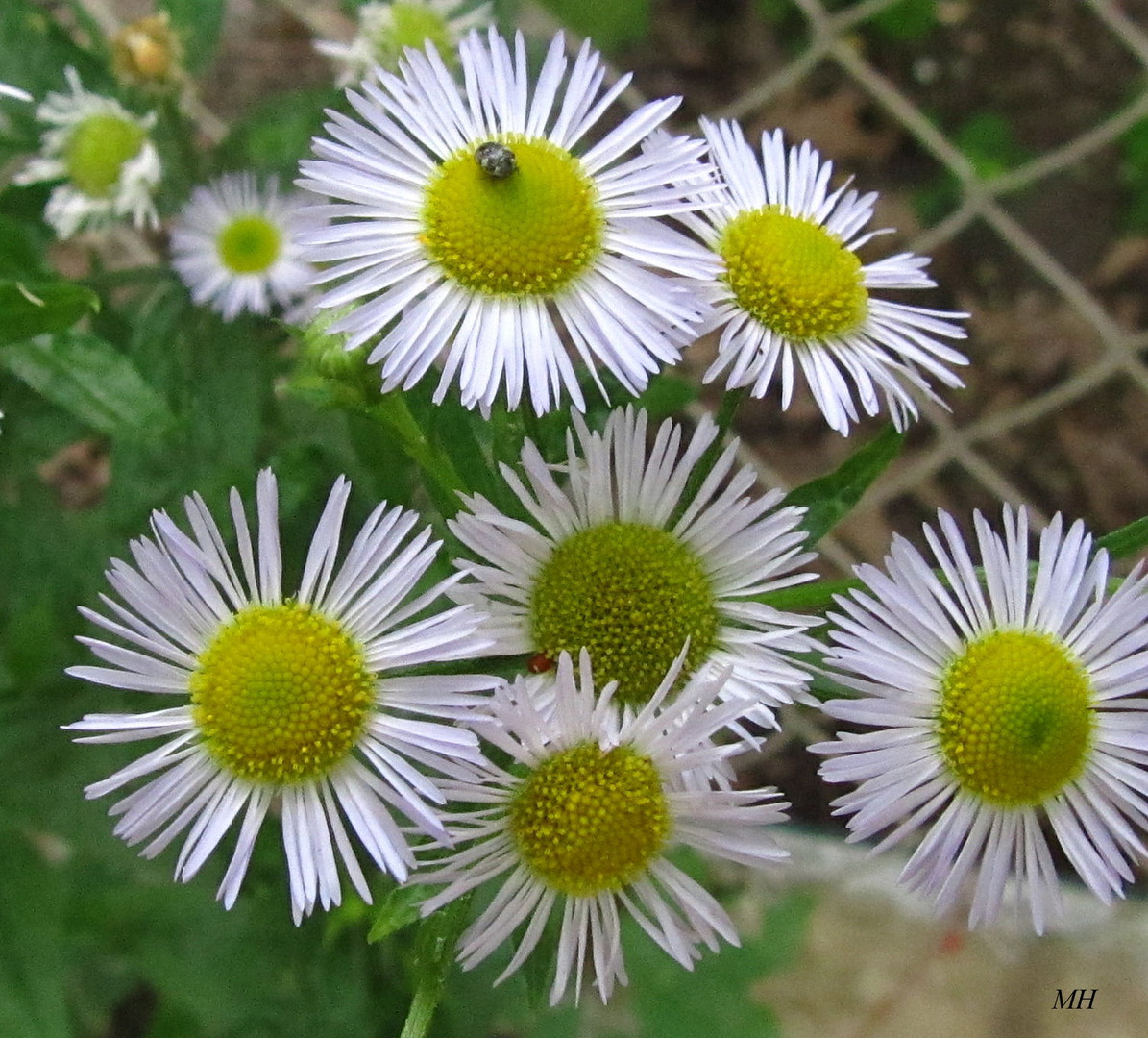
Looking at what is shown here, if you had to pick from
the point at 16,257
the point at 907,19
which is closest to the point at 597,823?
the point at 16,257

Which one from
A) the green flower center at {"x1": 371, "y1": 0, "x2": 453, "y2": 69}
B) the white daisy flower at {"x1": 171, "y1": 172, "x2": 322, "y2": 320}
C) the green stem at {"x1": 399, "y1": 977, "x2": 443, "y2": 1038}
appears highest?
the green flower center at {"x1": 371, "y1": 0, "x2": 453, "y2": 69}

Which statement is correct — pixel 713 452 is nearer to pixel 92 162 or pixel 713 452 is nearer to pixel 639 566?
pixel 639 566

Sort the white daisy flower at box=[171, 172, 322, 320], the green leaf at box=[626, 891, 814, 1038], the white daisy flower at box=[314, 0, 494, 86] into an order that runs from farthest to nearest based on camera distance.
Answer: the green leaf at box=[626, 891, 814, 1038] < the white daisy flower at box=[171, 172, 322, 320] < the white daisy flower at box=[314, 0, 494, 86]

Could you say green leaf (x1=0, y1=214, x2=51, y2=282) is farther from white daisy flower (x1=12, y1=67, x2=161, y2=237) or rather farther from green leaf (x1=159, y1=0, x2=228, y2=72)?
green leaf (x1=159, y1=0, x2=228, y2=72)

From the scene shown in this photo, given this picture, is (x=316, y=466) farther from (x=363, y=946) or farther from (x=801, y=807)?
(x=801, y=807)

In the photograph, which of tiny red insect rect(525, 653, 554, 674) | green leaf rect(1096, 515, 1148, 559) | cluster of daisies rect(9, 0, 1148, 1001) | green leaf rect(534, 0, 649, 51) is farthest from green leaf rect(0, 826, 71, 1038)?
green leaf rect(534, 0, 649, 51)

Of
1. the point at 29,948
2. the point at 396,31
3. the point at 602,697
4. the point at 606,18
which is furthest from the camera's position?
the point at 606,18

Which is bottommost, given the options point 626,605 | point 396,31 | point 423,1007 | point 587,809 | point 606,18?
point 423,1007
